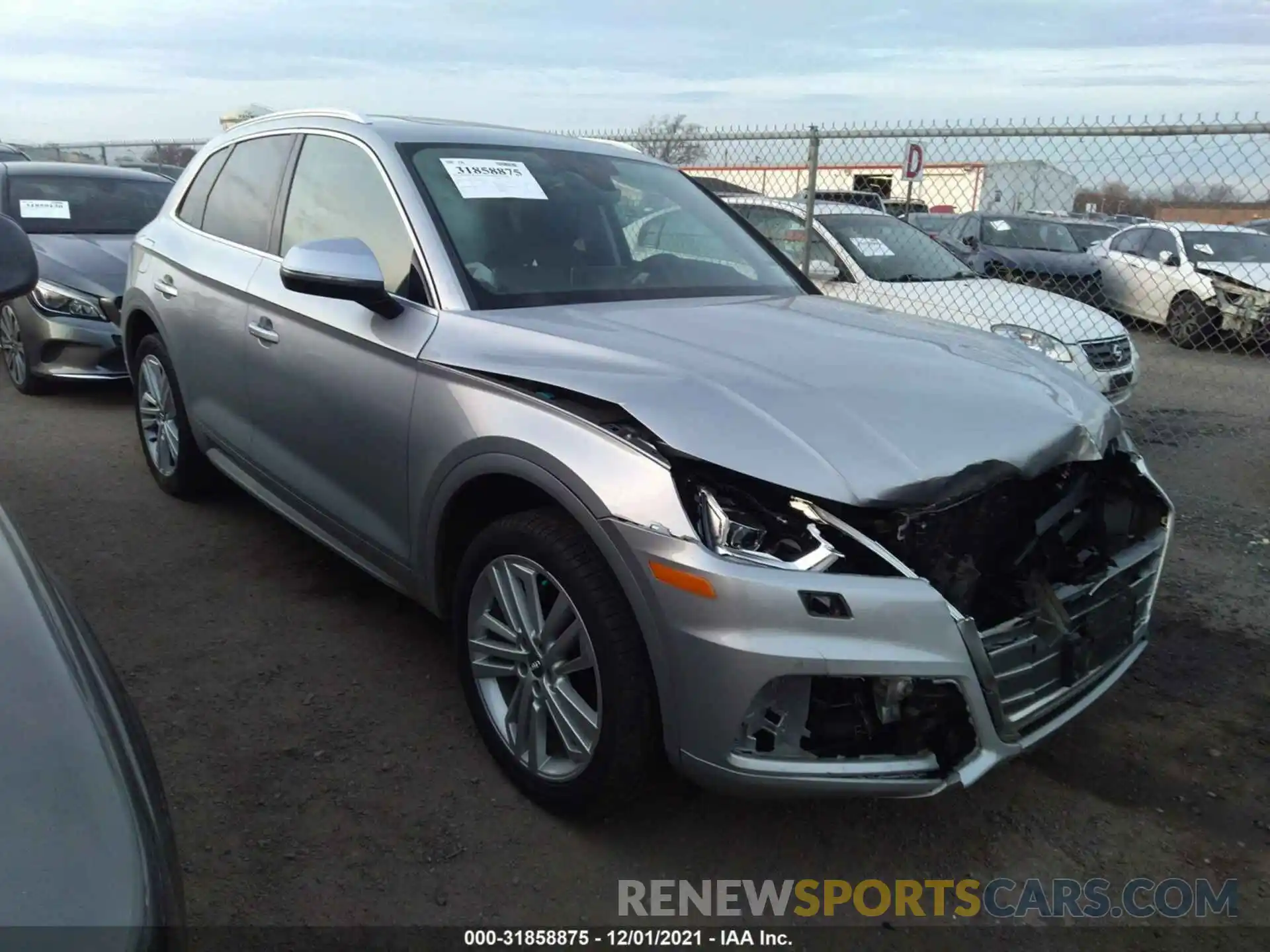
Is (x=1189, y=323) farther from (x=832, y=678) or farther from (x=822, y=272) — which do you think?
(x=832, y=678)

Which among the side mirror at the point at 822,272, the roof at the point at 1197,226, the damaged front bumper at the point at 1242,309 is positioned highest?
the side mirror at the point at 822,272

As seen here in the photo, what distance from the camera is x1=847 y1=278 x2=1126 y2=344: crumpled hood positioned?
22.1 feet

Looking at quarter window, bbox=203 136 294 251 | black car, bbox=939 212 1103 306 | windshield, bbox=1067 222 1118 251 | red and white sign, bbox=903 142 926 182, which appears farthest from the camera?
windshield, bbox=1067 222 1118 251

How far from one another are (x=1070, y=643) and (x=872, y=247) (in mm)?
5452

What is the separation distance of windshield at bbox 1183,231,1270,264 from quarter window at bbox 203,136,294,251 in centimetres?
1040

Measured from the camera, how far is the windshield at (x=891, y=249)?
7.12 m

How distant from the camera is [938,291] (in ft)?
22.9

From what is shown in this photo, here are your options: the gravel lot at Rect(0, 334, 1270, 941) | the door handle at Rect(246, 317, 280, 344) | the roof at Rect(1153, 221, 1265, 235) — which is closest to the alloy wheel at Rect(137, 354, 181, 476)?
the gravel lot at Rect(0, 334, 1270, 941)

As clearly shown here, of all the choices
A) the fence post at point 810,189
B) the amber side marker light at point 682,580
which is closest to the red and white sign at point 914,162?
the fence post at point 810,189

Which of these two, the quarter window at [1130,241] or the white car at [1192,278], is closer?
the white car at [1192,278]

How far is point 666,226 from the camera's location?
357cm

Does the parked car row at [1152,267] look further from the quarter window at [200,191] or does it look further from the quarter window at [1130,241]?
the quarter window at [200,191]

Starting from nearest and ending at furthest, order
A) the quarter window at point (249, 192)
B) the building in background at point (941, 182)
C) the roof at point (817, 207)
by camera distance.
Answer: the quarter window at point (249, 192), the roof at point (817, 207), the building in background at point (941, 182)

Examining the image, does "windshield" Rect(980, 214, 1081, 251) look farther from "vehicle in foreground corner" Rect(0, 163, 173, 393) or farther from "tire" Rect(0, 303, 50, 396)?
"tire" Rect(0, 303, 50, 396)
